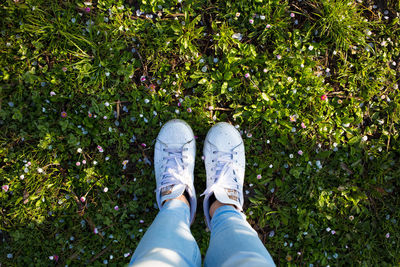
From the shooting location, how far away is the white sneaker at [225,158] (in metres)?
2.37

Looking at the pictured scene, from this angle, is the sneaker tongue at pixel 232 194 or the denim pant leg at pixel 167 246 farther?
the sneaker tongue at pixel 232 194

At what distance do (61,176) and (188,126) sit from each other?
1.32m

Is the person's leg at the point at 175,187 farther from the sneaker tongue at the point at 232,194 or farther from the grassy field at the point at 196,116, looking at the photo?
the sneaker tongue at the point at 232,194

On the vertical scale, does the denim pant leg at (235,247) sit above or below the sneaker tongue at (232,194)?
above

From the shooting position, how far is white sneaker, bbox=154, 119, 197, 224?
2312 mm

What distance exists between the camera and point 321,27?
97.5 inches

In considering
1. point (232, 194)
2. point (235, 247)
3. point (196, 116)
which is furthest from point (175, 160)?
point (235, 247)

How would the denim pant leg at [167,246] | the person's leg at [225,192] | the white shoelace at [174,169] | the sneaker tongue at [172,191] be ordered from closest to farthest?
the denim pant leg at [167,246], the person's leg at [225,192], the sneaker tongue at [172,191], the white shoelace at [174,169]

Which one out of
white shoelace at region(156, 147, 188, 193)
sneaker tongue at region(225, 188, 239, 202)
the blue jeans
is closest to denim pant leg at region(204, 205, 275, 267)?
the blue jeans

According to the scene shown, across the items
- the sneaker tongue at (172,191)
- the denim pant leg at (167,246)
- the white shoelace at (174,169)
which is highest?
the denim pant leg at (167,246)

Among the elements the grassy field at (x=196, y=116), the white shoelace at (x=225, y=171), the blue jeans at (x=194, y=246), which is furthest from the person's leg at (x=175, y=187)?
the white shoelace at (x=225, y=171)

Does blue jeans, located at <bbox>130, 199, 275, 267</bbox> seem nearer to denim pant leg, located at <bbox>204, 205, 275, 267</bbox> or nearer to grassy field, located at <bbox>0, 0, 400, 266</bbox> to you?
denim pant leg, located at <bbox>204, 205, 275, 267</bbox>

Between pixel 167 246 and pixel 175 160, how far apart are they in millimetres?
1005

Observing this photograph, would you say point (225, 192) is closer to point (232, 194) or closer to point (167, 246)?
point (232, 194)
